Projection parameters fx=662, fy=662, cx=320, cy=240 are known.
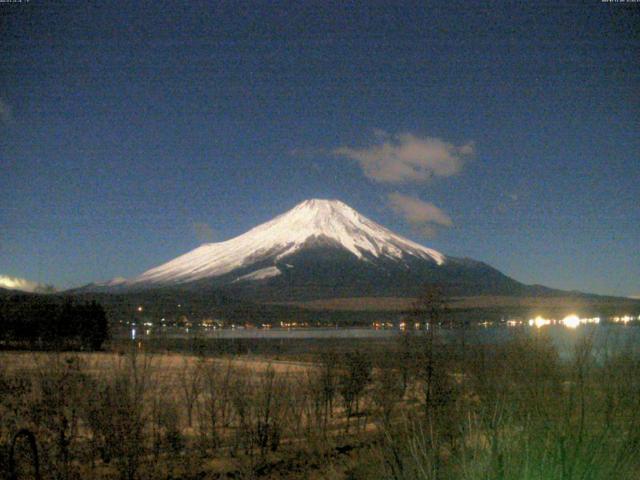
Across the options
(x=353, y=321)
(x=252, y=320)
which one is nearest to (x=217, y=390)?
(x=252, y=320)

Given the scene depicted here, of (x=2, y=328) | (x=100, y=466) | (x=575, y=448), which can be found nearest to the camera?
(x=575, y=448)

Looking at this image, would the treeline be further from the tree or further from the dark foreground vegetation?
the dark foreground vegetation

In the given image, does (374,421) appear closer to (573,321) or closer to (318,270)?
(573,321)

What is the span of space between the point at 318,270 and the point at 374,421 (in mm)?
169007

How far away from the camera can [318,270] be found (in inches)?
7052

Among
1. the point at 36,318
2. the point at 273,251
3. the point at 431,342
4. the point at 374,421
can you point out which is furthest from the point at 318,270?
the point at 374,421

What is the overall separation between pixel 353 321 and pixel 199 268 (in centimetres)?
6219

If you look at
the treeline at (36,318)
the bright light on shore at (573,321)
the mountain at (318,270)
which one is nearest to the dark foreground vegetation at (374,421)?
the bright light on shore at (573,321)

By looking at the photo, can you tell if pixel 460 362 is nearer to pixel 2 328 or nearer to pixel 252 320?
pixel 2 328

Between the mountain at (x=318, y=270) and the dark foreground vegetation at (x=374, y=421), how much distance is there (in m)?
137

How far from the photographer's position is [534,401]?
185 inches

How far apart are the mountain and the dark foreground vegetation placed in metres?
137

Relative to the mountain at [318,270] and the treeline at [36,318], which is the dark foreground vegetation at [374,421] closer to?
the treeline at [36,318]

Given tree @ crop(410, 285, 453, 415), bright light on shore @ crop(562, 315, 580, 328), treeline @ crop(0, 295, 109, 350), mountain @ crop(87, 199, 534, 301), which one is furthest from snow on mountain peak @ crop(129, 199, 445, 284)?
bright light on shore @ crop(562, 315, 580, 328)
